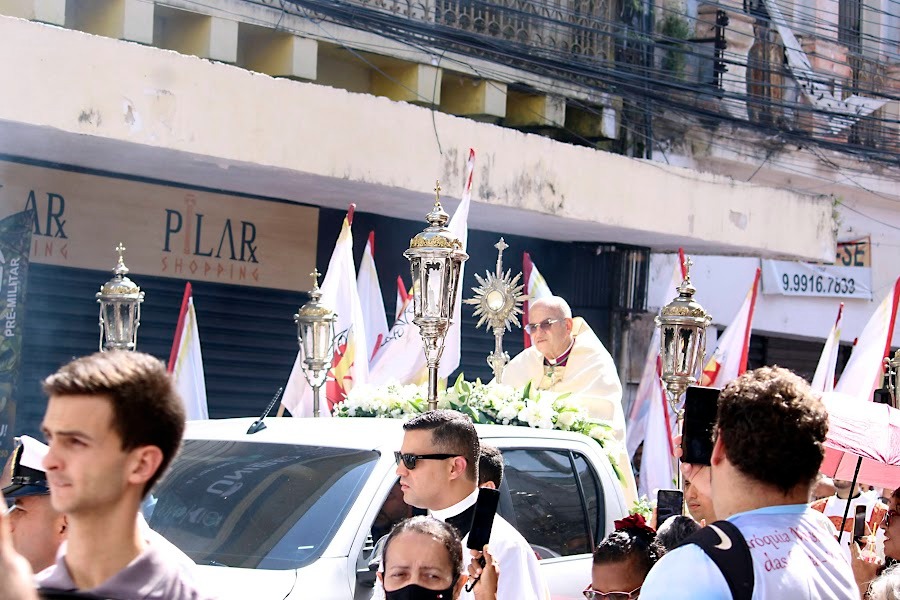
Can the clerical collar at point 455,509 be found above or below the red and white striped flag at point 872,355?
below

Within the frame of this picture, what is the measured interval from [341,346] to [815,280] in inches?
407

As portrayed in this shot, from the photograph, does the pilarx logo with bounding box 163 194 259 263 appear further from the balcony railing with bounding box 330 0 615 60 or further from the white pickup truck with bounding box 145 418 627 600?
the white pickup truck with bounding box 145 418 627 600

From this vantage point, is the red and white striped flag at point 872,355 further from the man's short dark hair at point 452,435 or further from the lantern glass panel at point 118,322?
the man's short dark hair at point 452,435

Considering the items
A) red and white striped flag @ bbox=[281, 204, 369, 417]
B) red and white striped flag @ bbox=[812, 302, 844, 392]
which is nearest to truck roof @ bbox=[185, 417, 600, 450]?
red and white striped flag @ bbox=[281, 204, 369, 417]

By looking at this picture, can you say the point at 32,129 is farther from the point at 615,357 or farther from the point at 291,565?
the point at 615,357

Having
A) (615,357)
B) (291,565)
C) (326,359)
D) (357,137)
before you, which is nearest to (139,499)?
(291,565)

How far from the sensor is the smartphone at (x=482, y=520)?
4.12m

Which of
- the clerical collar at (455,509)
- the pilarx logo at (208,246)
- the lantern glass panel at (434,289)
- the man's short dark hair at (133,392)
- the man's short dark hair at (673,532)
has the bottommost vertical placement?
the man's short dark hair at (673,532)

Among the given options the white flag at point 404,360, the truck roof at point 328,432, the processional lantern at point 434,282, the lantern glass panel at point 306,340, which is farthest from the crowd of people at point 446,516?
the white flag at point 404,360

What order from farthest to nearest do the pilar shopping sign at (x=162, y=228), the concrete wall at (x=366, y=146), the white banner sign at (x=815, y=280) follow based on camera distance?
the white banner sign at (x=815, y=280)
the pilar shopping sign at (x=162, y=228)
the concrete wall at (x=366, y=146)

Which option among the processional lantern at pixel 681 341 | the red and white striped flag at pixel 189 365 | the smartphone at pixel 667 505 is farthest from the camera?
the red and white striped flag at pixel 189 365

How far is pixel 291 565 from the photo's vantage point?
5.02 metres

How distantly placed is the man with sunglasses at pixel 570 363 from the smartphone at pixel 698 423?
4.27 meters

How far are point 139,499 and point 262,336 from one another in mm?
10290
